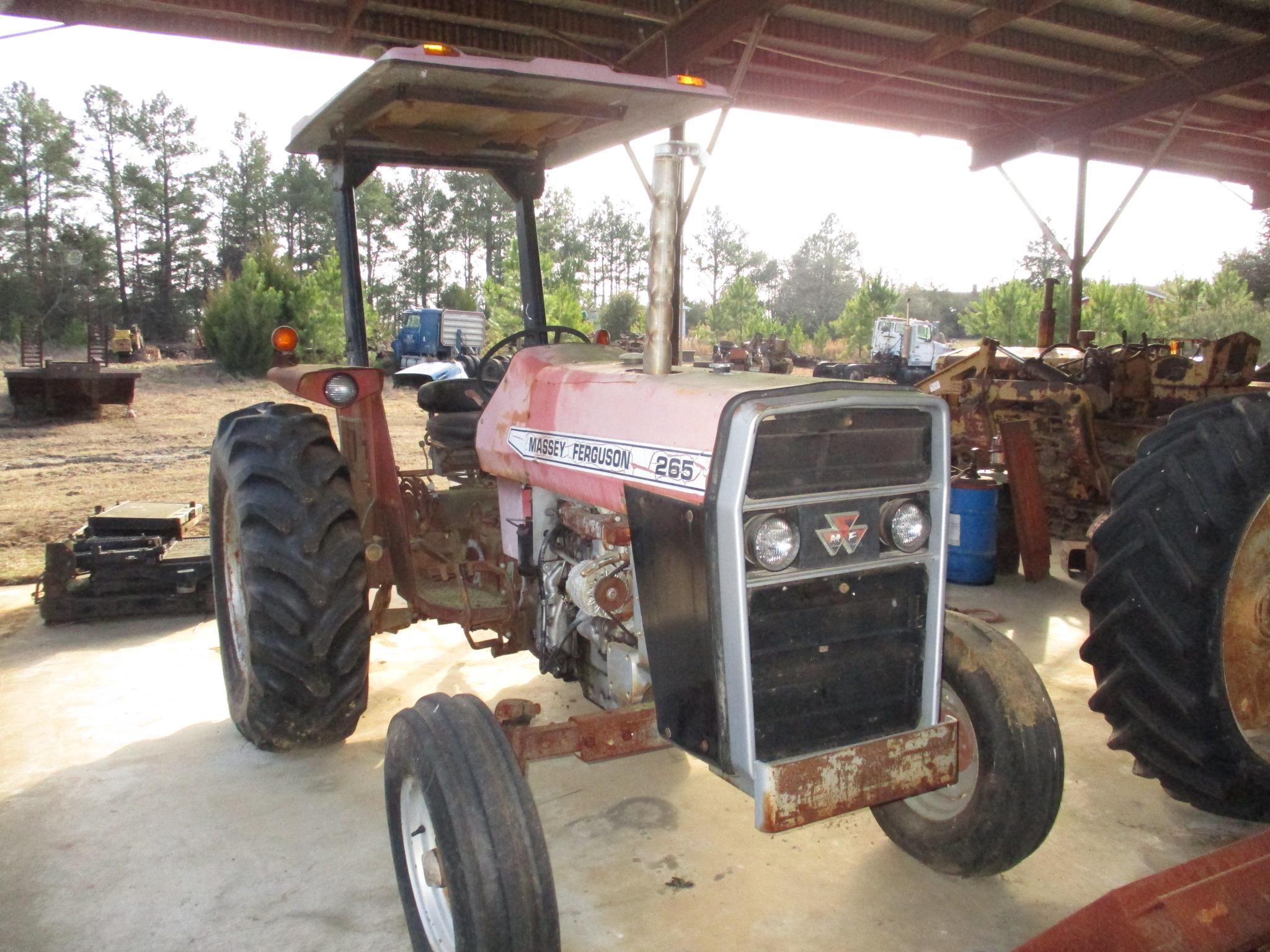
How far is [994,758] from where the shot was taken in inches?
98.3

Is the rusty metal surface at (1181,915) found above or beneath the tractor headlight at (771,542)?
beneath

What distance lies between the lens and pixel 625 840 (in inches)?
116

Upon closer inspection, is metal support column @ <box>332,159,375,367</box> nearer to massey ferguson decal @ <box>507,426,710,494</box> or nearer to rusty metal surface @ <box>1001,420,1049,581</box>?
massey ferguson decal @ <box>507,426,710,494</box>

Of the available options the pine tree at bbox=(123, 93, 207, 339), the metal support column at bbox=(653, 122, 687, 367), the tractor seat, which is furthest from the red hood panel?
the pine tree at bbox=(123, 93, 207, 339)

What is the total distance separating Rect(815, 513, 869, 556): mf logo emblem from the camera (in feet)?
7.04

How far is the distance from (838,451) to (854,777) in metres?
0.71

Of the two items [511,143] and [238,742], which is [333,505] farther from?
[511,143]

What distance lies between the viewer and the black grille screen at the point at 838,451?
81.0 inches

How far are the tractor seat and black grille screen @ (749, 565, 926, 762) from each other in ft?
6.85

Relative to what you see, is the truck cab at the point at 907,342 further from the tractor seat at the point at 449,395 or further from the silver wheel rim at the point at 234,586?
the silver wheel rim at the point at 234,586

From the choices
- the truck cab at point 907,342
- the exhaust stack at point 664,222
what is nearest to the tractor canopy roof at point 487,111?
the exhaust stack at point 664,222

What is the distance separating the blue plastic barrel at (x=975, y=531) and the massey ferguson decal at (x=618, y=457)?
3722 mm

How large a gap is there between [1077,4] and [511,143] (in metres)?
5.45

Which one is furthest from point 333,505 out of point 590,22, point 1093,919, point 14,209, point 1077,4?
point 14,209
